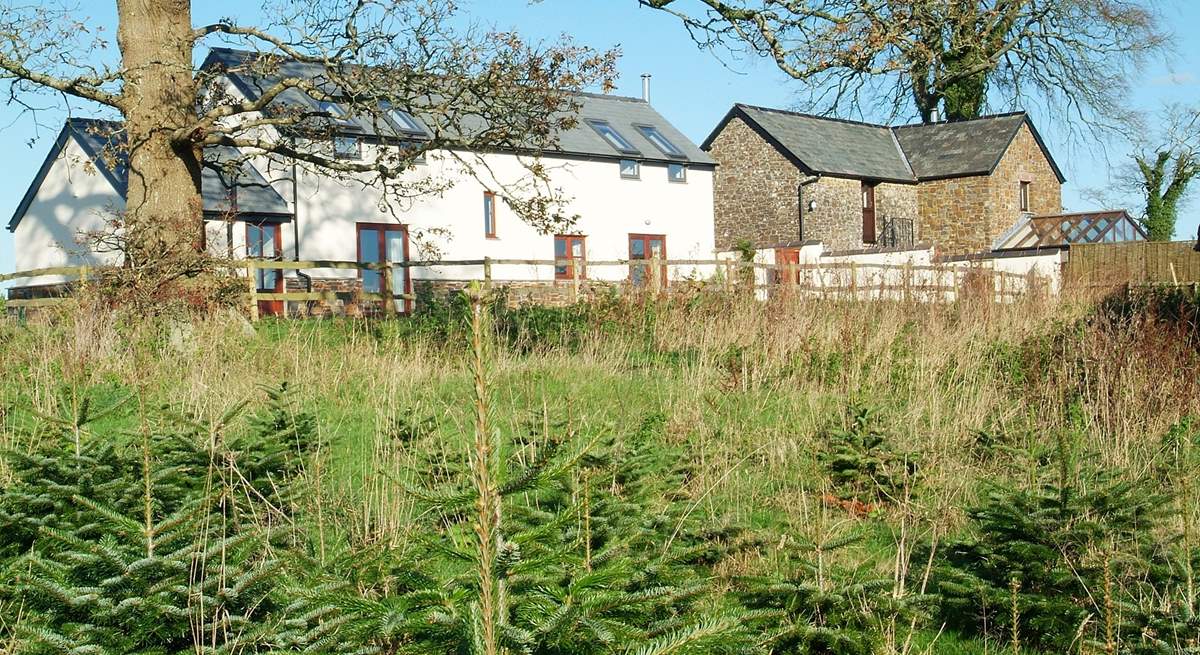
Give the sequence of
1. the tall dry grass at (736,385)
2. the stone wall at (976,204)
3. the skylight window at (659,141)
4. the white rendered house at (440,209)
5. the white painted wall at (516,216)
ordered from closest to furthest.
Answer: the tall dry grass at (736,385) → the white rendered house at (440,209) → the white painted wall at (516,216) → the skylight window at (659,141) → the stone wall at (976,204)

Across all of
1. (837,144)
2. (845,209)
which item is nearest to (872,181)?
(845,209)

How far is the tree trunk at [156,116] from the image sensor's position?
15148mm

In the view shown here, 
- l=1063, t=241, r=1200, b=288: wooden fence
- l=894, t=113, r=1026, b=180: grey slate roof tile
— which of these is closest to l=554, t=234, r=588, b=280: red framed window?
l=1063, t=241, r=1200, b=288: wooden fence

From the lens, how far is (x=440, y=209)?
33.2 metres

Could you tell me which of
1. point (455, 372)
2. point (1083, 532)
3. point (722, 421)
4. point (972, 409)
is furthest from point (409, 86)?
point (1083, 532)

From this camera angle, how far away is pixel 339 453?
7.50 m

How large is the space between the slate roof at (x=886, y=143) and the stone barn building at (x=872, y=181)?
55 millimetres

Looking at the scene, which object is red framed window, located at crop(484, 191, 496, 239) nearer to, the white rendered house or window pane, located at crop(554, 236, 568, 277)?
the white rendered house

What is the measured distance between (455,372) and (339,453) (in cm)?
354

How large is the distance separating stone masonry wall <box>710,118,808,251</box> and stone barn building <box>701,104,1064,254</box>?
0.13 feet

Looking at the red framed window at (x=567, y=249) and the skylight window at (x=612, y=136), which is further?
the skylight window at (x=612, y=136)

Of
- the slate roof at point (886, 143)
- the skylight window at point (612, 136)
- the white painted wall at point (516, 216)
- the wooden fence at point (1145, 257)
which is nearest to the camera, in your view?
the white painted wall at point (516, 216)

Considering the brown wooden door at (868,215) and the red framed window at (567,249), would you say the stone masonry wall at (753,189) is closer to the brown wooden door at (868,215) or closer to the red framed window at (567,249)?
the brown wooden door at (868,215)

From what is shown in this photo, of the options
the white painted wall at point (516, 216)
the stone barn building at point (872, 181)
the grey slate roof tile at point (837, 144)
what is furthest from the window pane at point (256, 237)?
the grey slate roof tile at point (837, 144)
